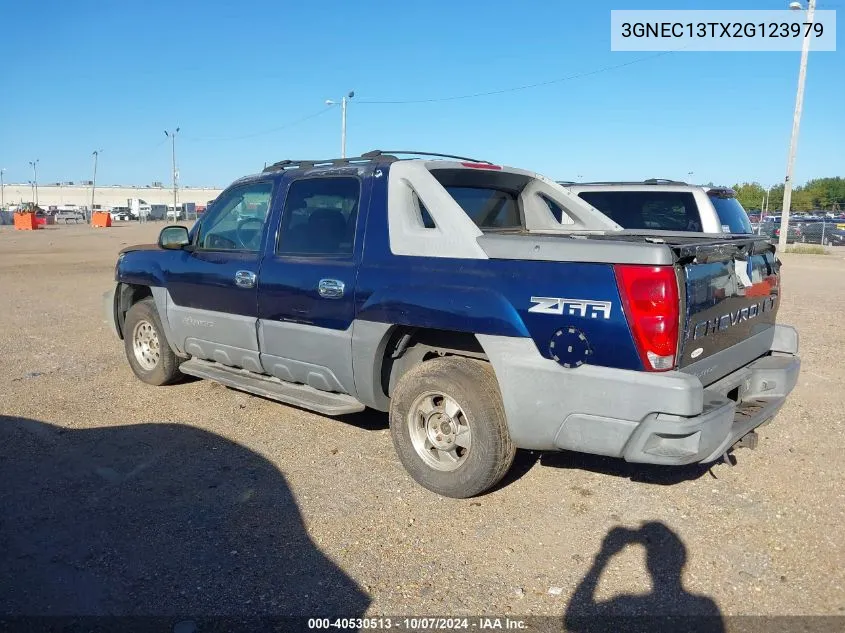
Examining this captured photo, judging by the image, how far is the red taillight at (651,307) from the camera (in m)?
→ 3.30

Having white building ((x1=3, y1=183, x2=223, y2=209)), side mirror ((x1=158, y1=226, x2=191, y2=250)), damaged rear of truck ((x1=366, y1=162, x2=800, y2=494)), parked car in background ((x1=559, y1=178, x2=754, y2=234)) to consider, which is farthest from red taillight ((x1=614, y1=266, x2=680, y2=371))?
white building ((x1=3, y1=183, x2=223, y2=209))

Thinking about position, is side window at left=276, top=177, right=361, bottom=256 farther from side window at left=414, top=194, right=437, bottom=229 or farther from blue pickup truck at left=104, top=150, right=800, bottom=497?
side window at left=414, top=194, right=437, bottom=229

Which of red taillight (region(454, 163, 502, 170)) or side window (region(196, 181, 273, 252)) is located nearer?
red taillight (region(454, 163, 502, 170))

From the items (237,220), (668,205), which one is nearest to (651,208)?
(668,205)

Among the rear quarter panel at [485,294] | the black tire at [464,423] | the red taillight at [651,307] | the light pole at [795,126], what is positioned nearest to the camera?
the red taillight at [651,307]

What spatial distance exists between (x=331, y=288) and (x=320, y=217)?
63 cm

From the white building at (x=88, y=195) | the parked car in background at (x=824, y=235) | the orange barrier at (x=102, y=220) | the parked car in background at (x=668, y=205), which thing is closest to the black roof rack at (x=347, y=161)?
the parked car in background at (x=668, y=205)

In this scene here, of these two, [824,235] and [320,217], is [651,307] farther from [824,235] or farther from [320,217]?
[824,235]

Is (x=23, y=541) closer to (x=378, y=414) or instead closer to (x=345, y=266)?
(x=345, y=266)

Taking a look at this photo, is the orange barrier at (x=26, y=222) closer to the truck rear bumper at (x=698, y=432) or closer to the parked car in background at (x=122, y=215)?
the parked car in background at (x=122, y=215)

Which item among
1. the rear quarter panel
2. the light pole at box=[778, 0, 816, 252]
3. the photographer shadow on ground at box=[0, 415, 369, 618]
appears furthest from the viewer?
the light pole at box=[778, 0, 816, 252]

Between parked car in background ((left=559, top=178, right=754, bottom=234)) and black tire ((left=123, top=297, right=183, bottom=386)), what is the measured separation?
5.75 m

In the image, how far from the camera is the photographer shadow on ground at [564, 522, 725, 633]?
2959mm

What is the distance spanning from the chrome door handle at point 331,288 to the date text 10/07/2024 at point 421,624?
2.14m
